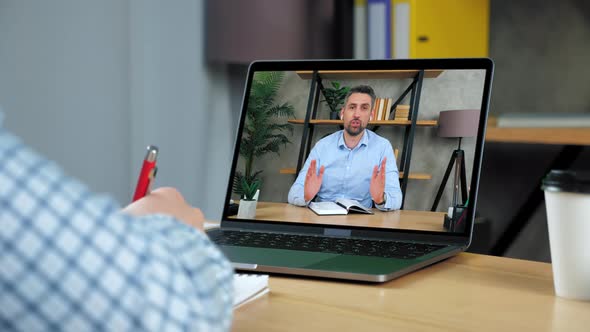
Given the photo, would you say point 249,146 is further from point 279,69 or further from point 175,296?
point 175,296

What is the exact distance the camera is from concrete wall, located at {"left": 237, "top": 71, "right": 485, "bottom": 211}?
939mm

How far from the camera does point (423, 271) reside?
0.81 metres

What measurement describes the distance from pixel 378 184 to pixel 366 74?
18cm

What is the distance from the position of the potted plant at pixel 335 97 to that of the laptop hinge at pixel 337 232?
16 centimetres

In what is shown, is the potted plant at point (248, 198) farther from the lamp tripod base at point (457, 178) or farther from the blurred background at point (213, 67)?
the blurred background at point (213, 67)

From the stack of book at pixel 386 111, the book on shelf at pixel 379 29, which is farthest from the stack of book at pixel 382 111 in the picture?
the book on shelf at pixel 379 29

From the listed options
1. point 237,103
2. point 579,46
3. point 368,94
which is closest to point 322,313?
point 368,94

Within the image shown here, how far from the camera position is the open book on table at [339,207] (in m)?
0.97

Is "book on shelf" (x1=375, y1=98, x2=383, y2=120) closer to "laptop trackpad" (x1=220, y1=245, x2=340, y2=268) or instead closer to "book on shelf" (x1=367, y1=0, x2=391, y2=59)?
"laptop trackpad" (x1=220, y1=245, x2=340, y2=268)

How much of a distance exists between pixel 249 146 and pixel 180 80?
3.47ft

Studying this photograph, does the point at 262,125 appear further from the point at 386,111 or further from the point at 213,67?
the point at 213,67

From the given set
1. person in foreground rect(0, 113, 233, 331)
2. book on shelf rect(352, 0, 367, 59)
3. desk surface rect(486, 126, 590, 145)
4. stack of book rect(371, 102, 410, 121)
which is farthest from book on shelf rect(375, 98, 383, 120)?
book on shelf rect(352, 0, 367, 59)

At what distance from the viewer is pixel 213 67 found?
2.17 metres

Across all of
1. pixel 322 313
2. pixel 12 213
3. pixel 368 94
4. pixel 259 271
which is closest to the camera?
pixel 12 213
